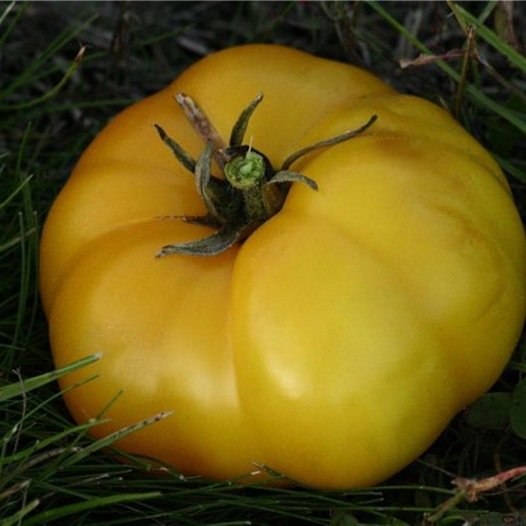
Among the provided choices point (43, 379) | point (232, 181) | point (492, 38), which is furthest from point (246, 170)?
point (492, 38)

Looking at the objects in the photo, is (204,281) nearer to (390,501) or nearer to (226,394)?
(226,394)

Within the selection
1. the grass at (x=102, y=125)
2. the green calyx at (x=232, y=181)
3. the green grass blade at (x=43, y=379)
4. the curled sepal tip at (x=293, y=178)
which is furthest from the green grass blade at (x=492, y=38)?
the green grass blade at (x=43, y=379)

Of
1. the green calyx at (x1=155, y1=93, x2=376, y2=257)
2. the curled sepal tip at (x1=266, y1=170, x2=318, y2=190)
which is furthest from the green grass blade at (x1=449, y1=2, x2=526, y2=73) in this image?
the curled sepal tip at (x1=266, y1=170, x2=318, y2=190)

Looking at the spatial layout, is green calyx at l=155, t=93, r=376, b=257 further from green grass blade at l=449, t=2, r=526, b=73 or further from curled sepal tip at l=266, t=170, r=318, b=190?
green grass blade at l=449, t=2, r=526, b=73

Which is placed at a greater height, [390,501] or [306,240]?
[306,240]

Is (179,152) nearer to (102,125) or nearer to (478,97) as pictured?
(478,97)

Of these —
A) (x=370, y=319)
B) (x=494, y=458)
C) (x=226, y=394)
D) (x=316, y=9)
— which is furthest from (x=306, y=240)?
(x=316, y=9)
